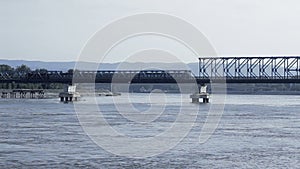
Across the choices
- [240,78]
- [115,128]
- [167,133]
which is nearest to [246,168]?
[167,133]

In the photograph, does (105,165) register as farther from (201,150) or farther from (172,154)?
(201,150)

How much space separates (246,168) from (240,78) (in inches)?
5218

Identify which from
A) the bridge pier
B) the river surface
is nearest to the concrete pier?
the bridge pier

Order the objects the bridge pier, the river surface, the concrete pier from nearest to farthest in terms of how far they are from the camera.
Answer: the river surface
the bridge pier
the concrete pier

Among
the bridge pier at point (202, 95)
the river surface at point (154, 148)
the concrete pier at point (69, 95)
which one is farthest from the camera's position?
the concrete pier at point (69, 95)

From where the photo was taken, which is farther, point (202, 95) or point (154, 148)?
point (202, 95)

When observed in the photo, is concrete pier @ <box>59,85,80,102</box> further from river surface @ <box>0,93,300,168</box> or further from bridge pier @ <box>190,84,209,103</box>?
river surface @ <box>0,93,300,168</box>

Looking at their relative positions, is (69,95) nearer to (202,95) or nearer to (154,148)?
(202,95)

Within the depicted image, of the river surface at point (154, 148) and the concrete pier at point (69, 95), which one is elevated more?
the concrete pier at point (69, 95)

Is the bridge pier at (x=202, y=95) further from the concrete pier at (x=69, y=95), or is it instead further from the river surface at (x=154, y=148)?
the river surface at (x=154, y=148)

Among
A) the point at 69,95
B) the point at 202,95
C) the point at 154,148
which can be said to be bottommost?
the point at 154,148

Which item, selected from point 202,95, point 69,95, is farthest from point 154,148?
point 69,95

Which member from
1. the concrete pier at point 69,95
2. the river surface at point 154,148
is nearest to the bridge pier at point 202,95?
the concrete pier at point 69,95

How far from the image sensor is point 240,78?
174m
